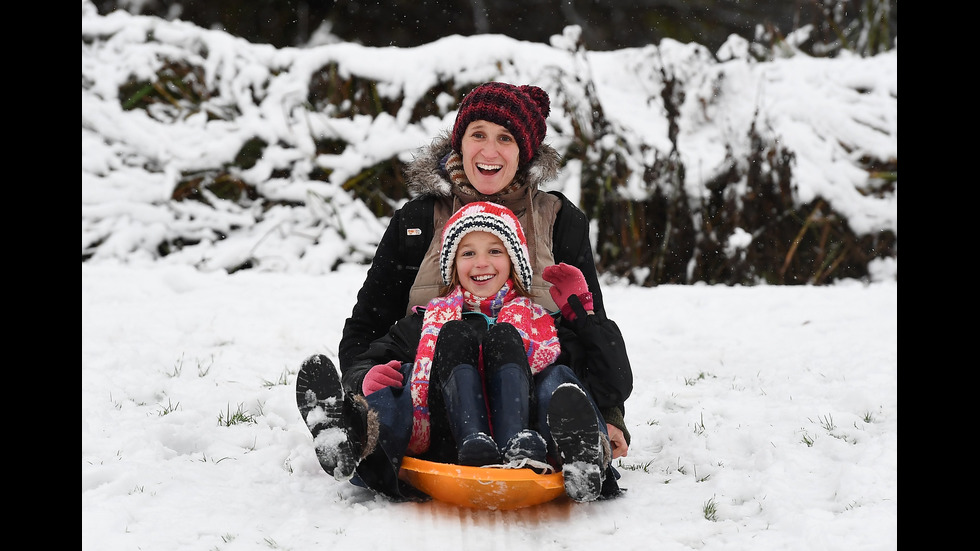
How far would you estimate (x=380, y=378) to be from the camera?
2.46 meters

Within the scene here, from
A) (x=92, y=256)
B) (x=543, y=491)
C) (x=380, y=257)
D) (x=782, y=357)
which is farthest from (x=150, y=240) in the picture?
(x=543, y=491)

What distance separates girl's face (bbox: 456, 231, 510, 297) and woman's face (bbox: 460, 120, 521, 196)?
0.25m

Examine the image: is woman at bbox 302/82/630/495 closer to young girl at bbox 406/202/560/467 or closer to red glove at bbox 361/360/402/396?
young girl at bbox 406/202/560/467

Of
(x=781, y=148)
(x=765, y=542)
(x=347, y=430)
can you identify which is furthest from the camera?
(x=781, y=148)

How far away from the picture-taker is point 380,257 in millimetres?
2879

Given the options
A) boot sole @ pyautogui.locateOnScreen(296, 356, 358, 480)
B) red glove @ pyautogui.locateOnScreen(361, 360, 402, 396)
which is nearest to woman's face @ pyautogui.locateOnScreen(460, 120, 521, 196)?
red glove @ pyautogui.locateOnScreen(361, 360, 402, 396)

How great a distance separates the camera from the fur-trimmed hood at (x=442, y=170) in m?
2.85

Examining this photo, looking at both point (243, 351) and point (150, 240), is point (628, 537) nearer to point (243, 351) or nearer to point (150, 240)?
point (243, 351)

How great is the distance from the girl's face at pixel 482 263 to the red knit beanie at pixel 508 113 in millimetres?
383

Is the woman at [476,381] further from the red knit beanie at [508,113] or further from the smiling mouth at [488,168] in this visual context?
the red knit beanie at [508,113]

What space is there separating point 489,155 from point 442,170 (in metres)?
0.20

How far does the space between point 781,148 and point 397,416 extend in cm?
457

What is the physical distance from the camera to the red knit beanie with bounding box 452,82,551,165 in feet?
9.06

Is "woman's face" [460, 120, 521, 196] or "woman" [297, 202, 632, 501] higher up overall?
"woman's face" [460, 120, 521, 196]
